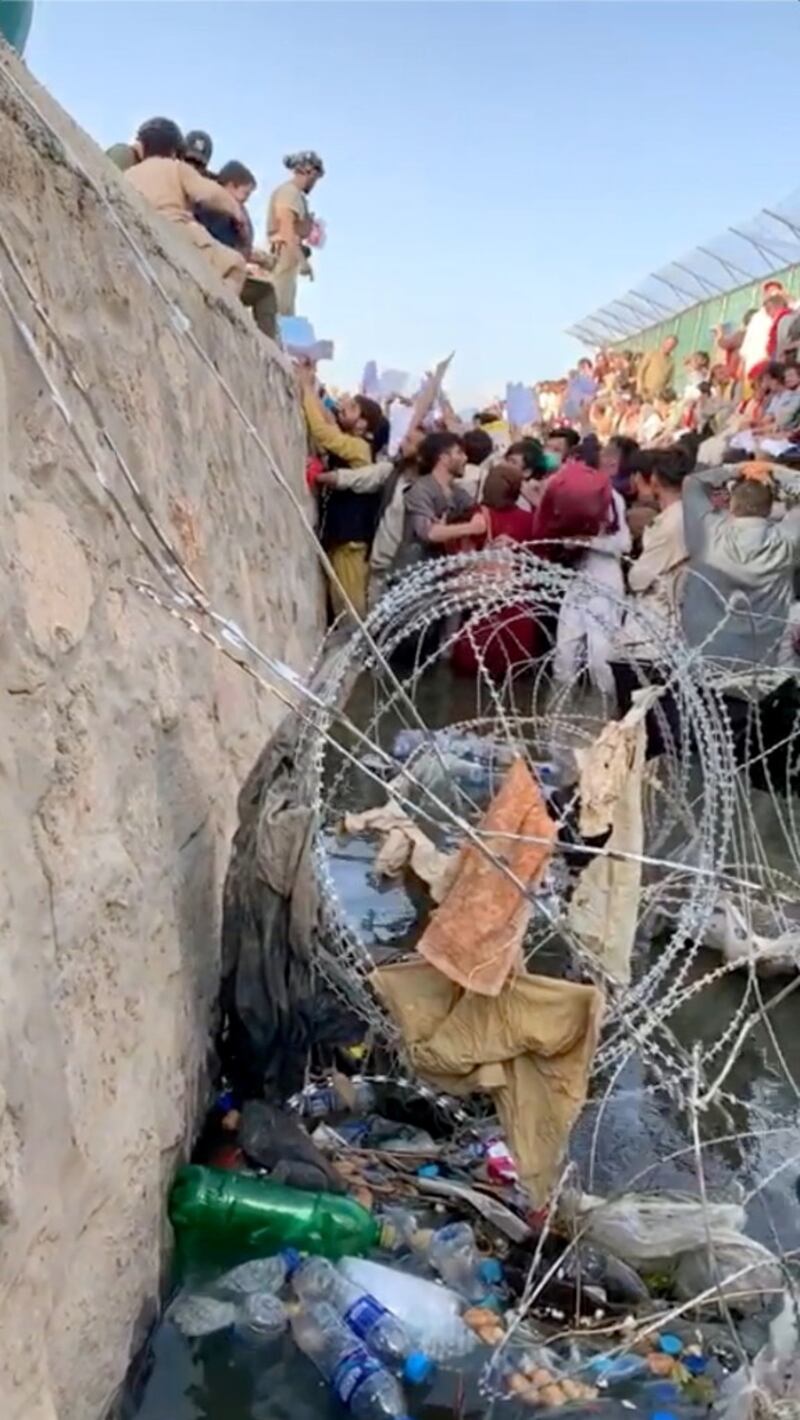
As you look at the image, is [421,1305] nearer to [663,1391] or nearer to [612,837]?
[663,1391]

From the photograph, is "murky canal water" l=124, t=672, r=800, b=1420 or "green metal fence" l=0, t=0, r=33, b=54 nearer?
"murky canal water" l=124, t=672, r=800, b=1420

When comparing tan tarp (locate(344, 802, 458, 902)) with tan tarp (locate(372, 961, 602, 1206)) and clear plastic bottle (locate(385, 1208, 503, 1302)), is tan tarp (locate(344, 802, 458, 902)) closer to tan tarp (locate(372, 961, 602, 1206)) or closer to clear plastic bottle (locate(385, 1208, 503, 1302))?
tan tarp (locate(372, 961, 602, 1206))

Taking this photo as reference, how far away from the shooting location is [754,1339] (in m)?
3.13

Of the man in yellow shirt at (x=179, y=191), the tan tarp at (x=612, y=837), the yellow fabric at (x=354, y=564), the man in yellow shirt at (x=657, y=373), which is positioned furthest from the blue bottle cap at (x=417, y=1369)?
the man in yellow shirt at (x=657, y=373)

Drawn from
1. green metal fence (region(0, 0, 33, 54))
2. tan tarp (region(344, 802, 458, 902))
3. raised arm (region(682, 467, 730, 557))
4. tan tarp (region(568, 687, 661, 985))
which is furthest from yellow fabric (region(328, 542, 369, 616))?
green metal fence (region(0, 0, 33, 54))

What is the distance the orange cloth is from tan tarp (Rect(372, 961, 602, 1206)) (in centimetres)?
9

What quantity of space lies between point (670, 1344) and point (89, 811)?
1927 millimetres

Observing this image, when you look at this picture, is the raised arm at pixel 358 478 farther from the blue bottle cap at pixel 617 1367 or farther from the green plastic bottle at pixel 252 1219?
the blue bottle cap at pixel 617 1367

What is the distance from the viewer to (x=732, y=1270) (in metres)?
3.21

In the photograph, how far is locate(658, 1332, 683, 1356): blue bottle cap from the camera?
121 inches

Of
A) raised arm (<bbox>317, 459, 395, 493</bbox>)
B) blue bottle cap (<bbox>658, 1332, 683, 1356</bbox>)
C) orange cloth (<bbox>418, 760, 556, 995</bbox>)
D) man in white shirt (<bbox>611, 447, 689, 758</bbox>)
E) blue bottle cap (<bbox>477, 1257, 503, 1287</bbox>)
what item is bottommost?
blue bottle cap (<bbox>658, 1332, 683, 1356</bbox>)

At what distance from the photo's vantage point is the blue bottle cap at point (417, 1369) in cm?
291

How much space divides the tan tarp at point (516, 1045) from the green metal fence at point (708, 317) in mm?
14811

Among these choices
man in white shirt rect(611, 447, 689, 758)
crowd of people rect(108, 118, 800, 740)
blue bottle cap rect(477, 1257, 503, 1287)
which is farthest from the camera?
man in white shirt rect(611, 447, 689, 758)
